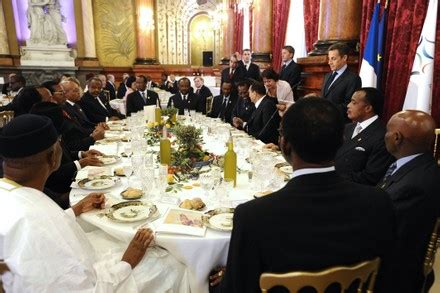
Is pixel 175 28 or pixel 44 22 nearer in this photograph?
pixel 44 22

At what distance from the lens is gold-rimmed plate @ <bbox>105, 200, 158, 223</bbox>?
1.64 meters

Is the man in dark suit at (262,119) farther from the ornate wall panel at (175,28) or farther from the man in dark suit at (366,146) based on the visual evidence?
the ornate wall panel at (175,28)

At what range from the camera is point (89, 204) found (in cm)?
179

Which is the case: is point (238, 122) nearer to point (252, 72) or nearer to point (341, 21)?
point (341, 21)

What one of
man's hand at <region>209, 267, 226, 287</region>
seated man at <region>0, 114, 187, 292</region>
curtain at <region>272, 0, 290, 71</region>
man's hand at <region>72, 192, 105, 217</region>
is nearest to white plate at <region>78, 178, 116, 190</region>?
man's hand at <region>72, 192, 105, 217</region>

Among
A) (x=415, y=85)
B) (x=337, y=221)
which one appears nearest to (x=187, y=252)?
(x=337, y=221)

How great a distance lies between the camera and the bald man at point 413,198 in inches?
58.0

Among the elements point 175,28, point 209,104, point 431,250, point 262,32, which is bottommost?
point 431,250

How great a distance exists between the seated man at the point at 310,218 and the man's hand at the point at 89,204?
99 centimetres

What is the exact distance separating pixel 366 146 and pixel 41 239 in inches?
82.7

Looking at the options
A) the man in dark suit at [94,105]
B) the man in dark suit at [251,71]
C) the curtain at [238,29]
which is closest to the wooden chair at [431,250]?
the man in dark suit at [94,105]

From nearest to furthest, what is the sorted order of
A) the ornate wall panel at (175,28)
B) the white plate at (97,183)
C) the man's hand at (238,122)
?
the white plate at (97,183)
the man's hand at (238,122)
the ornate wall panel at (175,28)

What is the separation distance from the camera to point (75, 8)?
34.7 feet

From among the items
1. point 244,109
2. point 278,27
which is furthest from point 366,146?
point 278,27
